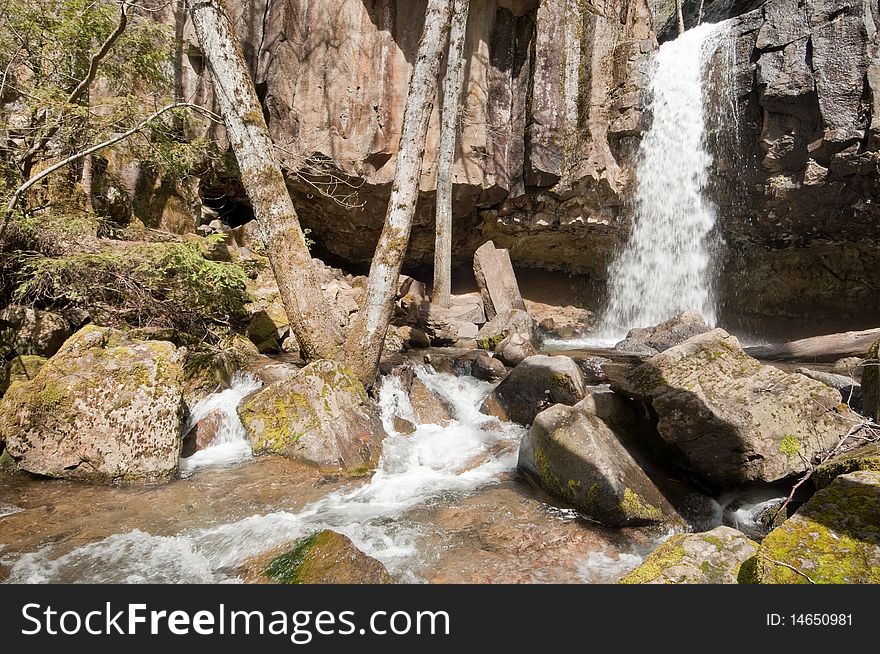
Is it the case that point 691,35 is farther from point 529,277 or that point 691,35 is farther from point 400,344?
point 400,344

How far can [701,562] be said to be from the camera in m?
2.19

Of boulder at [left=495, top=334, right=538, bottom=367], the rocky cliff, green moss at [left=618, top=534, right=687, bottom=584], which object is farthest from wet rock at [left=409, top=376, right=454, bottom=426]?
the rocky cliff

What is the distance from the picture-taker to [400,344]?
861cm

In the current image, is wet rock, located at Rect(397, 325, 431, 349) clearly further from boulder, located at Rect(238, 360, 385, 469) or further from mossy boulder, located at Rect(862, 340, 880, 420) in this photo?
mossy boulder, located at Rect(862, 340, 880, 420)

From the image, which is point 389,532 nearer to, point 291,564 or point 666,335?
point 291,564

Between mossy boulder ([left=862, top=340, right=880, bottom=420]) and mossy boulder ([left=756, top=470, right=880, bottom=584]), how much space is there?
1.38 meters

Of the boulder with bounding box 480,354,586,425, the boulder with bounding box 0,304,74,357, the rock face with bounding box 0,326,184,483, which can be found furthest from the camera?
the boulder with bounding box 480,354,586,425

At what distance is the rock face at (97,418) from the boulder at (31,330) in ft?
1.85

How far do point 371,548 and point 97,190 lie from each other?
323 inches

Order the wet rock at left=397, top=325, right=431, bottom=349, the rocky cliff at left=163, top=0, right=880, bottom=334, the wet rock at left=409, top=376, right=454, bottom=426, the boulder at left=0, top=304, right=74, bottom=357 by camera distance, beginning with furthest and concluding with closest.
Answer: the rocky cliff at left=163, top=0, right=880, bottom=334 → the wet rock at left=397, top=325, right=431, bottom=349 → the wet rock at left=409, top=376, right=454, bottom=426 → the boulder at left=0, top=304, right=74, bottom=357

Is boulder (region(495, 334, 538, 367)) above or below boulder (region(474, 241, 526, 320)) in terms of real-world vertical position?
below

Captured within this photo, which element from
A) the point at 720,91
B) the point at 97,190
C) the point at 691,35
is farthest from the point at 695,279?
the point at 97,190

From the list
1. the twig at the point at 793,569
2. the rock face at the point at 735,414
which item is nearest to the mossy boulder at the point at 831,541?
the twig at the point at 793,569

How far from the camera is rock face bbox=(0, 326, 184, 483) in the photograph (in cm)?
381
